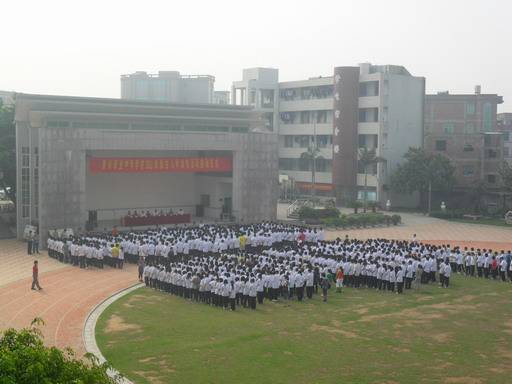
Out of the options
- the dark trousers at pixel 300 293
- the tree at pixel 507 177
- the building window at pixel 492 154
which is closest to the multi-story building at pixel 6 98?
the dark trousers at pixel 300 293

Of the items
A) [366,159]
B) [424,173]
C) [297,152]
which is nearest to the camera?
[424,173]

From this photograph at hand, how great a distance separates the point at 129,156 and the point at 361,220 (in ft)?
57.7

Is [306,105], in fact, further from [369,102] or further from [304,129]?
[369,102]

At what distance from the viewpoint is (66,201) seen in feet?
125

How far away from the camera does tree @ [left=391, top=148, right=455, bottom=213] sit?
60.0 m

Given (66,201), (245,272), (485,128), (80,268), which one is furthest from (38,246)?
(485,128)

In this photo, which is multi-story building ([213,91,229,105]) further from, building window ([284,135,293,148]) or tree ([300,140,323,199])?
tree ([300,140,323,199])

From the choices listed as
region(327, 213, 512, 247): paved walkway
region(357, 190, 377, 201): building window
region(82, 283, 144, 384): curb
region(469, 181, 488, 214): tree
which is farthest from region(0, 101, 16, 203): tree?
region(469, 181, 488, 214): tree

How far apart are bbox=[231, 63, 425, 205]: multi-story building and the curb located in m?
40.1

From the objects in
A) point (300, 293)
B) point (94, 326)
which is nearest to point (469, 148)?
point (300, 293)

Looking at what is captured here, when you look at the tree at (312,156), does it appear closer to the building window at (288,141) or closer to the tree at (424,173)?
the building window at (288,141)

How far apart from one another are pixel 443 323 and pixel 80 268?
17.1 m

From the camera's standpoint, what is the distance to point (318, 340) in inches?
763

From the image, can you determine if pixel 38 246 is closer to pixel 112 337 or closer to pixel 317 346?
pixel 112 337
